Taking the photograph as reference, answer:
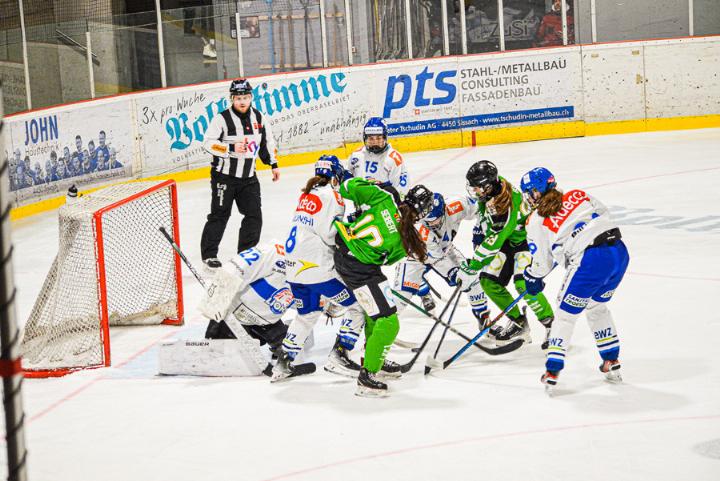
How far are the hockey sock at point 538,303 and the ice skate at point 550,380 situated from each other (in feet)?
2.72

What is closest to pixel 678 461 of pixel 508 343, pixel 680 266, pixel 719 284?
pixel 508 343

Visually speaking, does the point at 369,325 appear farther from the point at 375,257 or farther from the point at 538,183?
the point at 538,183

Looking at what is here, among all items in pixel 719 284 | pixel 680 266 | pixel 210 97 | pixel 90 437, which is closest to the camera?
pixel 90 437

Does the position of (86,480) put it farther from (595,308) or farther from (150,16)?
(150,16)

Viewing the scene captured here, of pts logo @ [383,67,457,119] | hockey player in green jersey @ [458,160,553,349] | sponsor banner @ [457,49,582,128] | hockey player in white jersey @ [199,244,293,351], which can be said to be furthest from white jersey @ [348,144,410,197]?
sponsor banner @ [457,49,582,128]

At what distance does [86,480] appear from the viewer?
430 centimetres

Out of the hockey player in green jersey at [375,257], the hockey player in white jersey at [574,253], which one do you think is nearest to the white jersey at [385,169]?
the hockey player in green jersey at [375,257]

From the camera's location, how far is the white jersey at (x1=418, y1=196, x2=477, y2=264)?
6.00m

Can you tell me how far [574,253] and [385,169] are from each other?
2.77 meters

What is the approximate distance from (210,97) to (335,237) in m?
8.06

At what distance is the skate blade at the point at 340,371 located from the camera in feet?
18.0

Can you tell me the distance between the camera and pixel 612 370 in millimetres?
5121

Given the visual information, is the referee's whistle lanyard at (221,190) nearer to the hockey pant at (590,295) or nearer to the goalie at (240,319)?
the goalie at (240,319)

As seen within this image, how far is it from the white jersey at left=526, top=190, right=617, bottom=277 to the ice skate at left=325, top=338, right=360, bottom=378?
3.92ft
